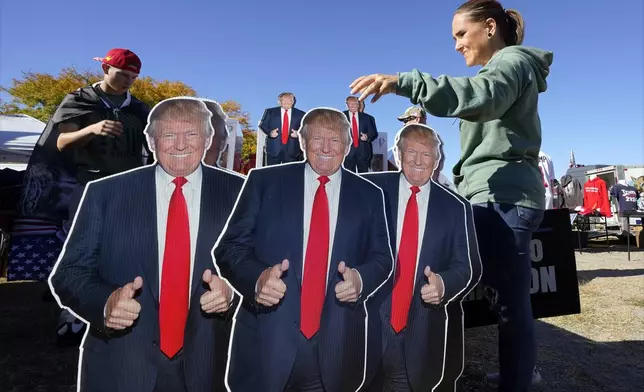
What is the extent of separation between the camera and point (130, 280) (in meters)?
1.20

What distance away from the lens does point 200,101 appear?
1.33 meters

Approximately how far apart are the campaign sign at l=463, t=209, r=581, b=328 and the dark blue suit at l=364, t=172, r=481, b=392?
0.76 m

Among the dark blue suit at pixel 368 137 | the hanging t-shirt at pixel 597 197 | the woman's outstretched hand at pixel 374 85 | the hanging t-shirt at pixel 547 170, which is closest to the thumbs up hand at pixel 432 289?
the woman's outstretched hand at pixel 374 85

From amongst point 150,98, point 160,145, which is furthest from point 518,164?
point 150,98

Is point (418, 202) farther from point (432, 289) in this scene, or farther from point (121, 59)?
point (121, 59)

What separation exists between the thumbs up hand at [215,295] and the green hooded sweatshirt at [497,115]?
890 millimetres

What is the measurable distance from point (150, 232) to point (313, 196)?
0.56m

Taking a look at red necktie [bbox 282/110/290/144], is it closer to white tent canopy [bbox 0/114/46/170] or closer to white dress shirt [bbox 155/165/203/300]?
white dress shirt [bbox 155/165/203/300]

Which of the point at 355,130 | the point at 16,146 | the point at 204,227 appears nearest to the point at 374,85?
the point at 204,227

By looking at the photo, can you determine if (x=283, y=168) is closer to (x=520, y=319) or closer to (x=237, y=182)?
(x=237, y=182)

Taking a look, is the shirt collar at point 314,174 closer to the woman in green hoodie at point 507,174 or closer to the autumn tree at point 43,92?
the woman in green hoodie at point 507,174

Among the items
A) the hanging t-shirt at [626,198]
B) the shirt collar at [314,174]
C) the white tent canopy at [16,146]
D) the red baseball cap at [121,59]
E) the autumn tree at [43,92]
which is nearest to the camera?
the shirt collar at [314,174]

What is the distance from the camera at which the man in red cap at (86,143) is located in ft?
5.09

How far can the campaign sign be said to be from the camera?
2066 mm
